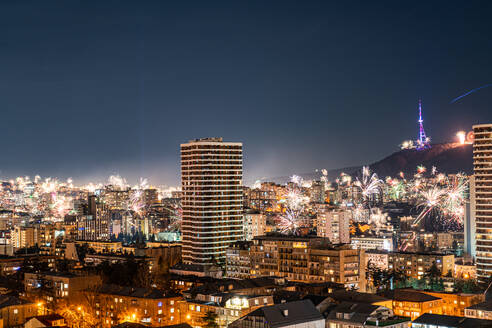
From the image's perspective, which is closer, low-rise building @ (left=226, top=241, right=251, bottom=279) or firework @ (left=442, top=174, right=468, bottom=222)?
low-rise building @ (left=226, top=241, right=251, bottom=279)

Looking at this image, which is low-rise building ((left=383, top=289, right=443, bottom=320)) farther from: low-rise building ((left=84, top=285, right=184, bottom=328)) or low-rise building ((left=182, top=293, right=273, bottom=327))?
low-rise building ((left=84, top=285, right=184, bottom=328))

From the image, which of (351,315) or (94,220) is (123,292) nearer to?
(351,315)

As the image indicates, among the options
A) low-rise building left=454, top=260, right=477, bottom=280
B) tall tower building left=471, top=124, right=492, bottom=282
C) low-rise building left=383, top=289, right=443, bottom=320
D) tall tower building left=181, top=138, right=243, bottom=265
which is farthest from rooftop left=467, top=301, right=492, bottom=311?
tall tower building left=181, top=138, right=243, bottom=265

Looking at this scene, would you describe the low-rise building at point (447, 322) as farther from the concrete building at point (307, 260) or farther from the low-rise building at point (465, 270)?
the low-rise building at point (465, 270)

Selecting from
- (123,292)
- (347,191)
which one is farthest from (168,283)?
(347,191)

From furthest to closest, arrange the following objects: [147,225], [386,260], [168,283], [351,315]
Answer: [147,225]
[386,260]
[168,283]
[351,315]

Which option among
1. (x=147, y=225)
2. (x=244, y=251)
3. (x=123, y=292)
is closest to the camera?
(x=123, y=292)
